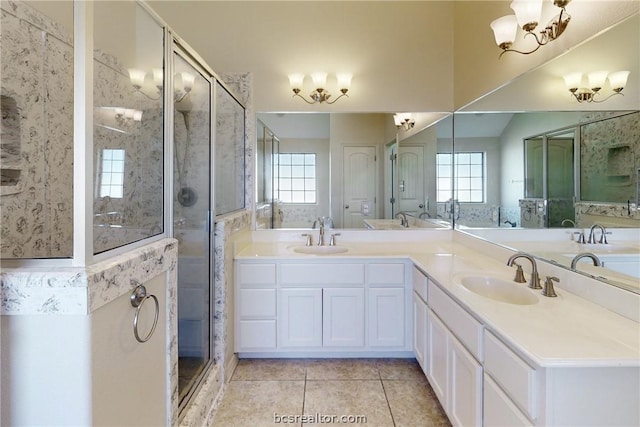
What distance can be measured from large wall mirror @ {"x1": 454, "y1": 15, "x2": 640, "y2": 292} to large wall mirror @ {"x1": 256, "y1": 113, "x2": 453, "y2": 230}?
466 millimetres

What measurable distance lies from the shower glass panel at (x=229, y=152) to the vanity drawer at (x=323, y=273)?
0.65 metres

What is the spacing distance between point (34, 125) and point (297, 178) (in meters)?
1.81

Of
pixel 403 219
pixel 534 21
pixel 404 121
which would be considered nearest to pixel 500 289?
pixel 403 219

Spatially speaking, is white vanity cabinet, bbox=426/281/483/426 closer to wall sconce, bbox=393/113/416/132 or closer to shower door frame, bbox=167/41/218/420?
shower door frame, bbox=167/41/218/420

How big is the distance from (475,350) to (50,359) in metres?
1.51

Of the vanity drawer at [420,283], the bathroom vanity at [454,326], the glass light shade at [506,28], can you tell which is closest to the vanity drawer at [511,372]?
the bathroom vanity at [454,326]

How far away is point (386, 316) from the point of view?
2.47 metres

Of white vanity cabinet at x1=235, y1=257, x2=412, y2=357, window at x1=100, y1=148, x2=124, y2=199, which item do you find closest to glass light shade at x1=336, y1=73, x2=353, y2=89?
white vanity cabinet at x1=235, y1=257, x2=412, y2=357

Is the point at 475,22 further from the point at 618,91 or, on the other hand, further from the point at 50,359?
the point at 50,359

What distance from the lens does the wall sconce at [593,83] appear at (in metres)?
1.35

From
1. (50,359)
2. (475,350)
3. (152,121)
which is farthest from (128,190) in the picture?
(475,350)

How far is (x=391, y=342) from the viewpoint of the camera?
246cm

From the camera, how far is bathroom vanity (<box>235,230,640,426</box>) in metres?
1.01

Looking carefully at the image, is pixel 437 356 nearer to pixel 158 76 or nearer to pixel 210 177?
pixel 210 177
